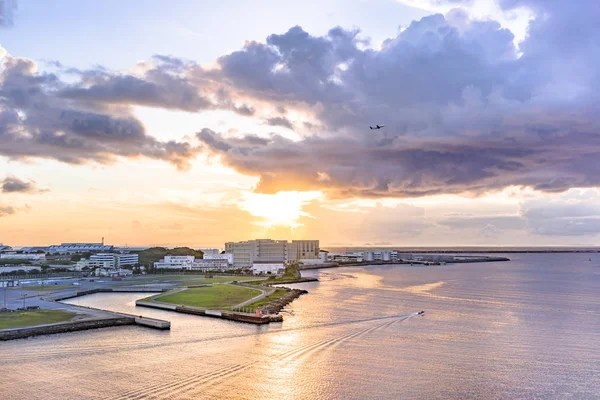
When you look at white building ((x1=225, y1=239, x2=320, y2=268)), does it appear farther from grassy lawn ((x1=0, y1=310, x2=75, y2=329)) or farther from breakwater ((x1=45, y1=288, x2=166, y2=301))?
grassy lawn ((x1=0, y1=310, x2=75, y2=329))

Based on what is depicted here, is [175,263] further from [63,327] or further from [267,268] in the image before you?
[63,327]

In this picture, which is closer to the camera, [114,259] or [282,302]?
[282,302]

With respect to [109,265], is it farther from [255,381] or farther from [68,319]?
[255,381]

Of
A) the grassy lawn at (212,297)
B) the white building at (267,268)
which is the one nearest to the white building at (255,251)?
the white building at (267,268)

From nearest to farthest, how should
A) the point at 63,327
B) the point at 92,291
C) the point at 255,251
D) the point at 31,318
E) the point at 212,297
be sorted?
the point at 63,327 → the point at 31,318 → the point at 212,297 → the point at 92,291 → the point at 255,251

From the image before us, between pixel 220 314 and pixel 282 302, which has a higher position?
pixel 220 314

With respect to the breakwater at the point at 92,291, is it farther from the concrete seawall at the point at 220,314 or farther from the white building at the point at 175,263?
the white building at the point at 175,263

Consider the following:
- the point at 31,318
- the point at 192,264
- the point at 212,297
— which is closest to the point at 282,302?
the point at 212,297
